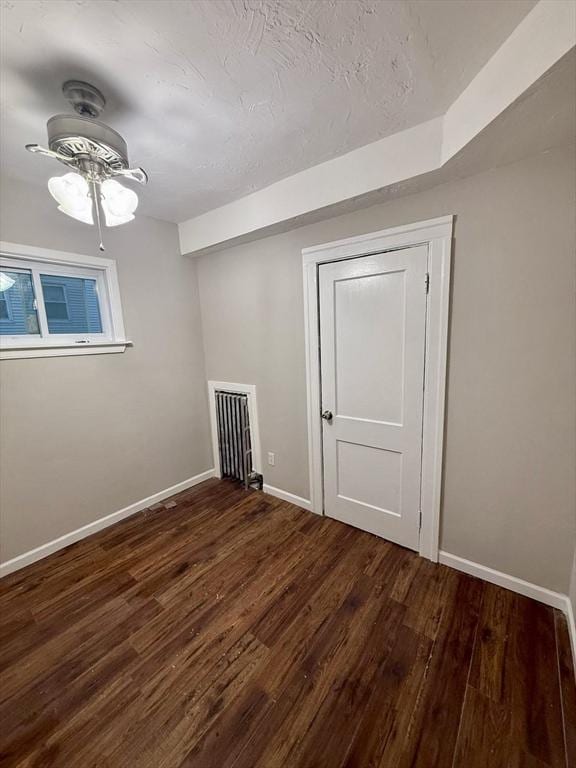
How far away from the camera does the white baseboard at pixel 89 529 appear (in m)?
1.97

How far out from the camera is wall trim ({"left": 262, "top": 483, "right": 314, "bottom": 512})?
253cm

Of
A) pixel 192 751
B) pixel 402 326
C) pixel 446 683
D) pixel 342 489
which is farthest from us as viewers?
pixel 342 489

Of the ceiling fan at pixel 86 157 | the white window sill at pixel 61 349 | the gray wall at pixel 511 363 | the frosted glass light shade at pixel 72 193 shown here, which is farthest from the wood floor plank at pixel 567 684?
the white window sill at pixel 61 349

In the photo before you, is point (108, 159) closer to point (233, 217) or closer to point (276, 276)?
point (233, 217)

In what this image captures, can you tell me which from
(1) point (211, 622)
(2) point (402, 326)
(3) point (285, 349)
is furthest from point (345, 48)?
(1) point (211, 622)

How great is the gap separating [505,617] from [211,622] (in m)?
1.51

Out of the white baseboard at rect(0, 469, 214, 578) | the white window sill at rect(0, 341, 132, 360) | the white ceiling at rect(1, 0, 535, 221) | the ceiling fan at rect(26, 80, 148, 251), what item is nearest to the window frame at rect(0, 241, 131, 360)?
the white window sill at rect(0, 341, 132, 360)

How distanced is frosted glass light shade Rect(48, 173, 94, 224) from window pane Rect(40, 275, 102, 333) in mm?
1078

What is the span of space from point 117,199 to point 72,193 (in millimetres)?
166

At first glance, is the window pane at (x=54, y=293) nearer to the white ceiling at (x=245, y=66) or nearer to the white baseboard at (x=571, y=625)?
the white ceiling at (x=245, y=66)

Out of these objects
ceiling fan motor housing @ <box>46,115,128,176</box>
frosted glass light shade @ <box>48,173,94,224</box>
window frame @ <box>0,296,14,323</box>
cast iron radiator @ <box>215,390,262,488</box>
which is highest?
ceiling fan motor housing @ <box>46,115,128,176</box>

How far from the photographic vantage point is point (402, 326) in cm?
185

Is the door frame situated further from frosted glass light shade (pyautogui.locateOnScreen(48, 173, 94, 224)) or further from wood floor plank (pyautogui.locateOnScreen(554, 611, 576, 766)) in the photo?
frosted glass light shade (pyautogui.locateOnScreen(48, 173, 94, 224))

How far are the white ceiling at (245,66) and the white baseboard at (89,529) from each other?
2.42 metres
